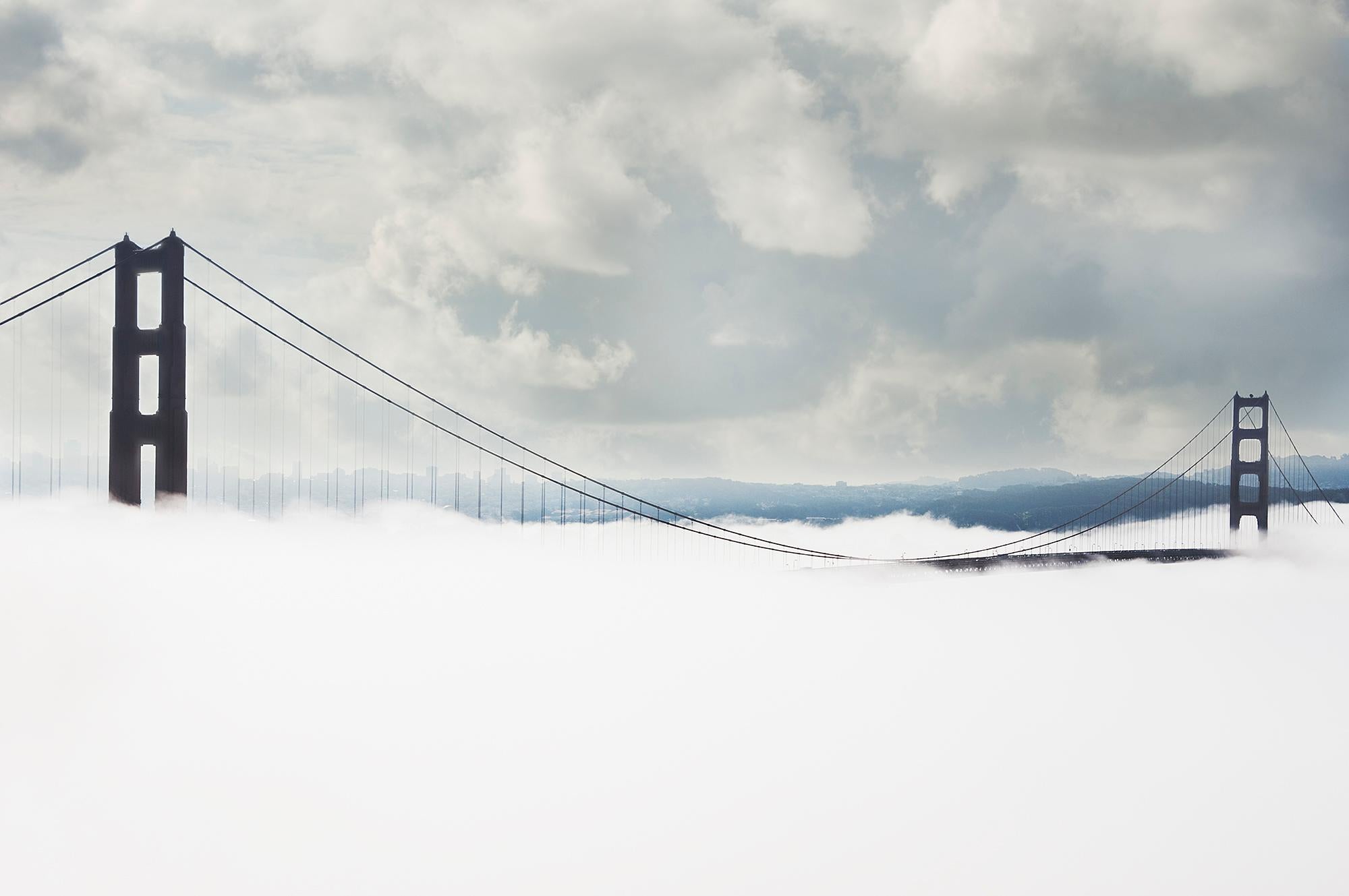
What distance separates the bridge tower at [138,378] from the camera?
22312 mm

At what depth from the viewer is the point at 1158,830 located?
5119 cm

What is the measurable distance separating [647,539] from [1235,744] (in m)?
141

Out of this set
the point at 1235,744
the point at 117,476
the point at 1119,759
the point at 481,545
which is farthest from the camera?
the point at 1235,744

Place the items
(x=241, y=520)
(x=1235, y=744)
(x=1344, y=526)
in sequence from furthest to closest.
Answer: (x=1344, y=526)
(x=1235, y=744)
(x=241, y=520)

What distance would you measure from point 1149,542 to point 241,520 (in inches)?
7493

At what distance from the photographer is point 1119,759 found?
1831 inches

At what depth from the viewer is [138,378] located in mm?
23359

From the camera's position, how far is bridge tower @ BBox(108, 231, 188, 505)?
22.3 m

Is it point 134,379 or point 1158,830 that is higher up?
point 134,379

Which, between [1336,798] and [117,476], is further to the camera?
[1336,798]

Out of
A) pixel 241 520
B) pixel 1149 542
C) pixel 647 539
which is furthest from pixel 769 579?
pixel 1149 542

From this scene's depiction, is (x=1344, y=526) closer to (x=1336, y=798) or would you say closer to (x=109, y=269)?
(x=1336, y=798)

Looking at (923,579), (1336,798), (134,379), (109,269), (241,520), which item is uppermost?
(109,269)

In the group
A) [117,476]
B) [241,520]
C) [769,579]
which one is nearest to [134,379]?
[117,476]
